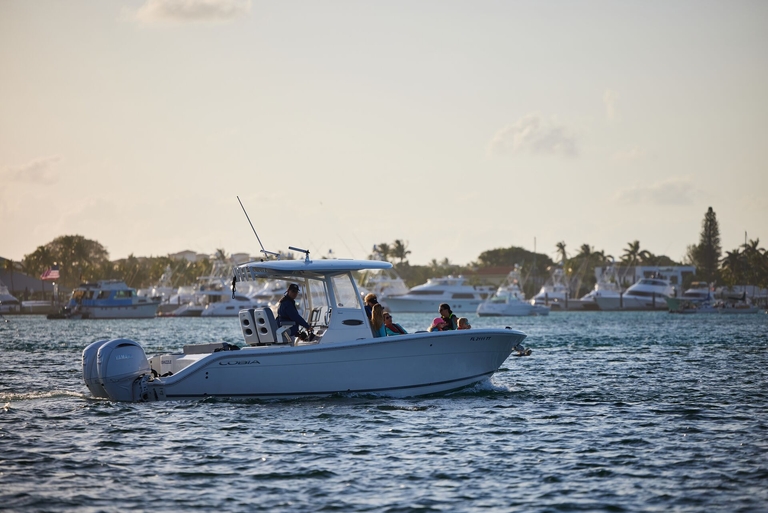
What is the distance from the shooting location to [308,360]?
A: 1872 centimetres

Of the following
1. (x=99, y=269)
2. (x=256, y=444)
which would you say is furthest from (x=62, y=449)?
(x=99, y=269)

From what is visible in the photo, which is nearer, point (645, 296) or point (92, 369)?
point (92, 369)

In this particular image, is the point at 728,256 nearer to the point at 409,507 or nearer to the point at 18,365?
the point at 18,365

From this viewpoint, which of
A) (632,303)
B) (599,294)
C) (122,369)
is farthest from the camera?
(599,294)

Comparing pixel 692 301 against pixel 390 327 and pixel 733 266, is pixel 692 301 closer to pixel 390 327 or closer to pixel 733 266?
pixel 733 266

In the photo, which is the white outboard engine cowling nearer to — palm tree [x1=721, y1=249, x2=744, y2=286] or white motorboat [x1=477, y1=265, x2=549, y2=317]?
white motorboat [x1=477, y1=265, x2=549, y2=317]

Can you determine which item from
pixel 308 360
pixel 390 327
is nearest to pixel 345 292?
pixel 390 327

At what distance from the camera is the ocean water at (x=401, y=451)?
11.8 m

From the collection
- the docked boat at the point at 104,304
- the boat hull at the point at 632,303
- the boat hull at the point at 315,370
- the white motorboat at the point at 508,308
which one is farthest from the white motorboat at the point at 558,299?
the boat hull at the point at 315,370

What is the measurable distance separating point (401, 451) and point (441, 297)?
122 meters

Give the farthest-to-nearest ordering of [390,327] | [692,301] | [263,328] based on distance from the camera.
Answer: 1. [692,301]
2. [390,327]
3. [263,328]

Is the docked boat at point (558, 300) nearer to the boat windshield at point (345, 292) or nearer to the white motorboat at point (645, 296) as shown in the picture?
the white motorboat at point (645, 296)

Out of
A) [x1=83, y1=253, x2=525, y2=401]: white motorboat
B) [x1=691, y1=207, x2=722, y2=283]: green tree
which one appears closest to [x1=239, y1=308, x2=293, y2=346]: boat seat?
[x1=83, y1=253, x2=525, y2=401]: white motorboat

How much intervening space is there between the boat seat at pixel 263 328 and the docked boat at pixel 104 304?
96000mm
